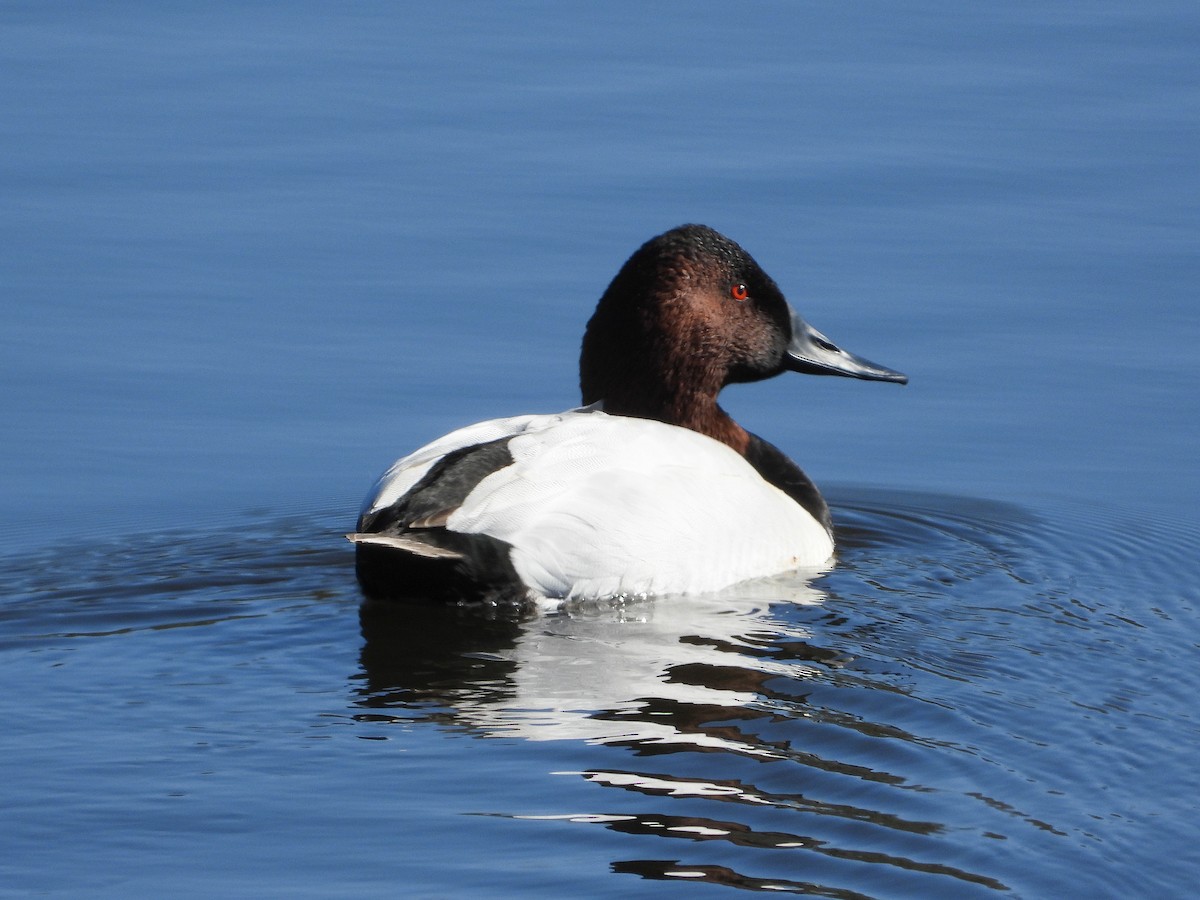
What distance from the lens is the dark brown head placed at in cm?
697

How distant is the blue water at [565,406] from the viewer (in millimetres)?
4359

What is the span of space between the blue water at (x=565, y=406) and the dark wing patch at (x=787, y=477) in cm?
25

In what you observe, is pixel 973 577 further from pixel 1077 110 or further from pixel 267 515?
pixel 1077 110

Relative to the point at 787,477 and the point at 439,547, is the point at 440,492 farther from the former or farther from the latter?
the point at 787,477

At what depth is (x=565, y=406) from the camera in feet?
27.2

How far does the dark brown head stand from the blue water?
0.82 meters

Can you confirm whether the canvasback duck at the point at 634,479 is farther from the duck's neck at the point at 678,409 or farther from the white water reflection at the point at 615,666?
the white water reflection at the point at 615,666

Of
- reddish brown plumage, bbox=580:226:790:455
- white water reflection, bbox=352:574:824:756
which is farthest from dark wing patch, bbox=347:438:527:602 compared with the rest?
reddish brown plumage, bbox=580:226:790:455

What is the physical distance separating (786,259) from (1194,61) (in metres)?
3.44

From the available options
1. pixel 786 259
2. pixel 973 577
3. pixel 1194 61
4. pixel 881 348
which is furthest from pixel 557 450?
pixel 1194 61

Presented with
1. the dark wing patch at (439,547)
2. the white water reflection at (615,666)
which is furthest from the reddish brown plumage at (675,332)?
the dark wing patch at (439,547)

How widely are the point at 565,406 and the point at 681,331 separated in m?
1.36

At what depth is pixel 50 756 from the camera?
15.7 ft

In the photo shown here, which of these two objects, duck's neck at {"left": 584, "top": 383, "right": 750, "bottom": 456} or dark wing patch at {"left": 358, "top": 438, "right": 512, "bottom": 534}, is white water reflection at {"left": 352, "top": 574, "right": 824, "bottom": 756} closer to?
dark wing patch at {"left": 358, "top": 438, "right": 512, "bottom": 534}
